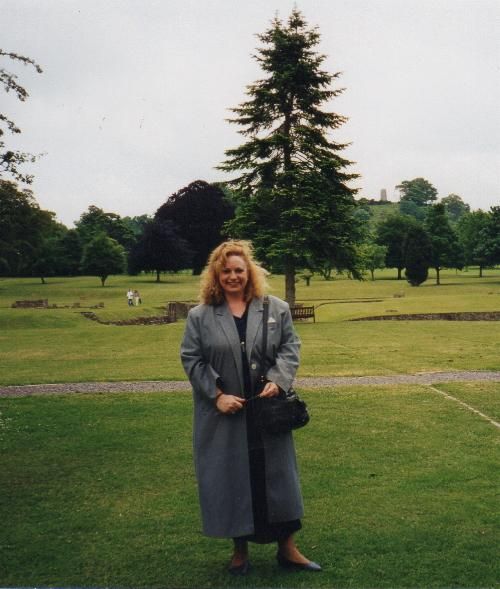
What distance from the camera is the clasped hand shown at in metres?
4.55

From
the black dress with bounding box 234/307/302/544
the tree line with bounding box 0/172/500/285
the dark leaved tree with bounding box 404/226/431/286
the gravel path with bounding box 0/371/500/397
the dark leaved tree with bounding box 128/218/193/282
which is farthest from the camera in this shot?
the dark leaved tree with bounding box 128/218/193/282

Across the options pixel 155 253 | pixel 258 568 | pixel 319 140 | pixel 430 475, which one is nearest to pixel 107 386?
pixel 430 475

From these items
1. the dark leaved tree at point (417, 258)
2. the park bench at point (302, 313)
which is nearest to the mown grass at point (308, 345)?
the park bench at point (302, 313)

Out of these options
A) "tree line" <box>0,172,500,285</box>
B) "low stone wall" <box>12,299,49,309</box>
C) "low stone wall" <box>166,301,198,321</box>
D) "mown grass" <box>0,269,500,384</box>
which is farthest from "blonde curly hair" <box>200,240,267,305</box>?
"tree line" <box>0,172,500,285</box>

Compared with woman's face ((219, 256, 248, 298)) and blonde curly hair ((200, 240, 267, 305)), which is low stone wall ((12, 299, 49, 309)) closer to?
blonde curly hair ((200, 240, 267, 305))

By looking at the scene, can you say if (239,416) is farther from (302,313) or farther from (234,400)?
(302,313)

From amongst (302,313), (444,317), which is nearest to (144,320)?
(302,313)

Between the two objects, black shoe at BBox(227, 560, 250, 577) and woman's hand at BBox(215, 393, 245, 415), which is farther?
black shoe at BBox(227, 560, 250, 577)

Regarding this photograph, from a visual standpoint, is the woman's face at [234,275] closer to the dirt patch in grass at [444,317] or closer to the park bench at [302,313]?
the park bench at [302,313]

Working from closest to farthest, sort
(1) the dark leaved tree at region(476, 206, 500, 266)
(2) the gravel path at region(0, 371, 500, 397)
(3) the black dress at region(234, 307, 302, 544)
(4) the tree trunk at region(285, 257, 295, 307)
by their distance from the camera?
(3) the black dress at region(234, 307, 302, 544)
(2) the gravel path at region(0, 371, 500, 397)
(4) the tree trunk at region(285, 257, 295, 307)
(1) the dark leaved tree at region(476, 206, 500, 266)

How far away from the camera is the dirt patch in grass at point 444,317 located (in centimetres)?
3375

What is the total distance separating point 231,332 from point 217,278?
46 centimetres

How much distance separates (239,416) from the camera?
4.66 meters

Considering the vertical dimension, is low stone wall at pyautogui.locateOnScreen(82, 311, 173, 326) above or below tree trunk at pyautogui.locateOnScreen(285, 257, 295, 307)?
below
